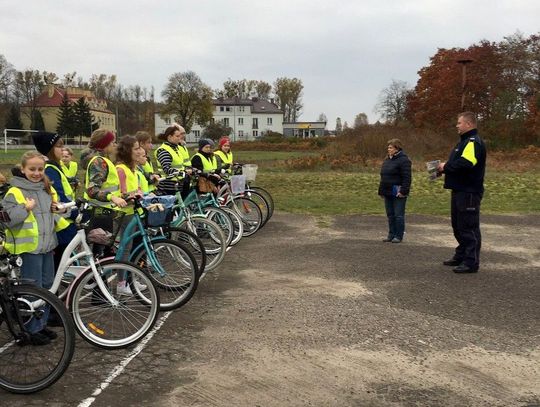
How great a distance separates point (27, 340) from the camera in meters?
3.85

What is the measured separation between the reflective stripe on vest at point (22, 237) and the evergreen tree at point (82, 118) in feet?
253

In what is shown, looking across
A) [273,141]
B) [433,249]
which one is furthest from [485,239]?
[273,141]

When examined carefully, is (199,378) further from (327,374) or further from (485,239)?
(485,239)

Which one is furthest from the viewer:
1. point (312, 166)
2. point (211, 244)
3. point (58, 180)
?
point (312, 166)

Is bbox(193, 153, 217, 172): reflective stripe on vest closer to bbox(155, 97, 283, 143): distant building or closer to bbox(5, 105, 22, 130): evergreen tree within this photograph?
bbox(5, 105, 22, 130): evergreen tree

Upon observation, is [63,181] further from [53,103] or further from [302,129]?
[302,129]

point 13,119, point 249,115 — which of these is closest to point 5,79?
point 13,119

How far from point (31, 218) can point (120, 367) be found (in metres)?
1.37

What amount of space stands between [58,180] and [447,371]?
3639mm

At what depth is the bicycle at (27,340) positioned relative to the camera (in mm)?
3629

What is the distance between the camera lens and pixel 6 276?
3768 mm

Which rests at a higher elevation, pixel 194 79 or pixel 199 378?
pixel 194 79

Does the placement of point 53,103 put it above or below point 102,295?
above

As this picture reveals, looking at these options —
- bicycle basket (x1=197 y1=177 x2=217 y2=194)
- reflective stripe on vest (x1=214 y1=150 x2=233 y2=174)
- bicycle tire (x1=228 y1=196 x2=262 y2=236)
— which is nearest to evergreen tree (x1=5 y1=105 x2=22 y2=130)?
reflective stripe on vest (x1=214 y1=150 x2=233 y2=174)
